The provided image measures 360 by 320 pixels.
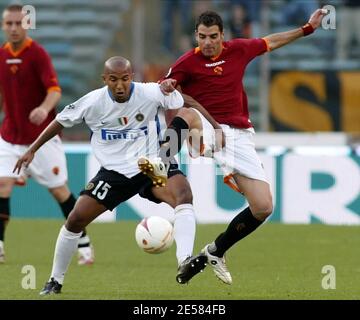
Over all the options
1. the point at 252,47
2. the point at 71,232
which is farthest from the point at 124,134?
the point at 252,47

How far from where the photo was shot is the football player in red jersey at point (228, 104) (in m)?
9.18

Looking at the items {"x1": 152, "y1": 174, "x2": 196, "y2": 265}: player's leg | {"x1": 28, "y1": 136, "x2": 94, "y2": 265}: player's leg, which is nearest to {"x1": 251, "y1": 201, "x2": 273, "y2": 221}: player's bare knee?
{"x1": 152, "y1": 174, "x2": 196, "y2": 265}: player's leg

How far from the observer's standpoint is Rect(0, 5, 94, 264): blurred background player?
11.3 metres

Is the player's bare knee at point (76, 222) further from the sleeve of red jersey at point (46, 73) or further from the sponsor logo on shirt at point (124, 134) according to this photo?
the sleeve of red jersey at point (46, 73)

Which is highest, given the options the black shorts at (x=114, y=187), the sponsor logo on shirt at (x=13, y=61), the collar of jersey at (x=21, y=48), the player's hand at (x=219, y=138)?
the collar of jersey at (x=21, y=48)

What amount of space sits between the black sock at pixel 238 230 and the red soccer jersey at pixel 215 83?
76 cm

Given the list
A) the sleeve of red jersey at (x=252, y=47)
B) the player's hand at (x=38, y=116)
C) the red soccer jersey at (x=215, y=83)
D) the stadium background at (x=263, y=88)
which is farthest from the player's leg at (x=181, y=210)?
the stadium background at (x=263, y=88)

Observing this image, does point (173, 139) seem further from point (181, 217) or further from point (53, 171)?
point (53, 171)

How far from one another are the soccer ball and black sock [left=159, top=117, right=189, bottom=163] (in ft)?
2.18

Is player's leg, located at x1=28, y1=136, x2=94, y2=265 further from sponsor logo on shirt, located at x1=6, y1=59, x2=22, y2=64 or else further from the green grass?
sponsor logo on shirt, located at x1=6, y1=59, x2=22, y2=64

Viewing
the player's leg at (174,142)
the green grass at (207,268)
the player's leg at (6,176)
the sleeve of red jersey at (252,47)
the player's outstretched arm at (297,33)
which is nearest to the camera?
the player's leg at (174,142)

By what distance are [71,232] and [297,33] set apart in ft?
8.49

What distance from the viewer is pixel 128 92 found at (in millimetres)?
8656
